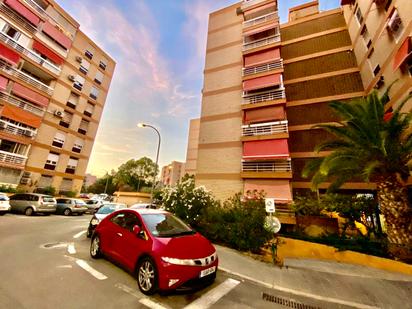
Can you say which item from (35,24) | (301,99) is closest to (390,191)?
(301,99)

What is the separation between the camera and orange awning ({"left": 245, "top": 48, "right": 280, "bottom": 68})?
16.7 m

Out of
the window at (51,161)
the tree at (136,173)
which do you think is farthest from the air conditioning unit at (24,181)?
the tree at (136,173)

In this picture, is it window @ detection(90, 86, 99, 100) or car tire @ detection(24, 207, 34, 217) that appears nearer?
car tire @ detection(24, 207, 34, 217)

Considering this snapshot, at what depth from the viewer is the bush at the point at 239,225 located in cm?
739

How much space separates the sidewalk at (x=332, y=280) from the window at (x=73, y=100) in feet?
86.4

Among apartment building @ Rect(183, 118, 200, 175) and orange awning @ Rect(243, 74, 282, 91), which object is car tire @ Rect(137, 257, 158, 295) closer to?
orange awning @ Rect(243, 74, 282, 91)

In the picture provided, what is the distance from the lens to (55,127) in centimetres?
2191

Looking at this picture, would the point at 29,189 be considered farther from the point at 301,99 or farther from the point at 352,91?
the point at 352,91

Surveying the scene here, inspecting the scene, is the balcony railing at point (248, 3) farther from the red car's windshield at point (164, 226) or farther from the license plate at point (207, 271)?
the license plate at point (207, 271)

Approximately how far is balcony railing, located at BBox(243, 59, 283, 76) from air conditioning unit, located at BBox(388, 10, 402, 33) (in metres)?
6.66

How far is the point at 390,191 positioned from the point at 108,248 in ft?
31.9

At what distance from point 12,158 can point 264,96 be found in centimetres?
2453

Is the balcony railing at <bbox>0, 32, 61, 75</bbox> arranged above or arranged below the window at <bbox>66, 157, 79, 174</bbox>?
above

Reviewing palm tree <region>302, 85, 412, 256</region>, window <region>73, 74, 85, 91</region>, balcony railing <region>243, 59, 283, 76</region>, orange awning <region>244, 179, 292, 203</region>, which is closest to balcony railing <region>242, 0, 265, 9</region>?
balcony railing <region>243, 59, 283, 76</region>
